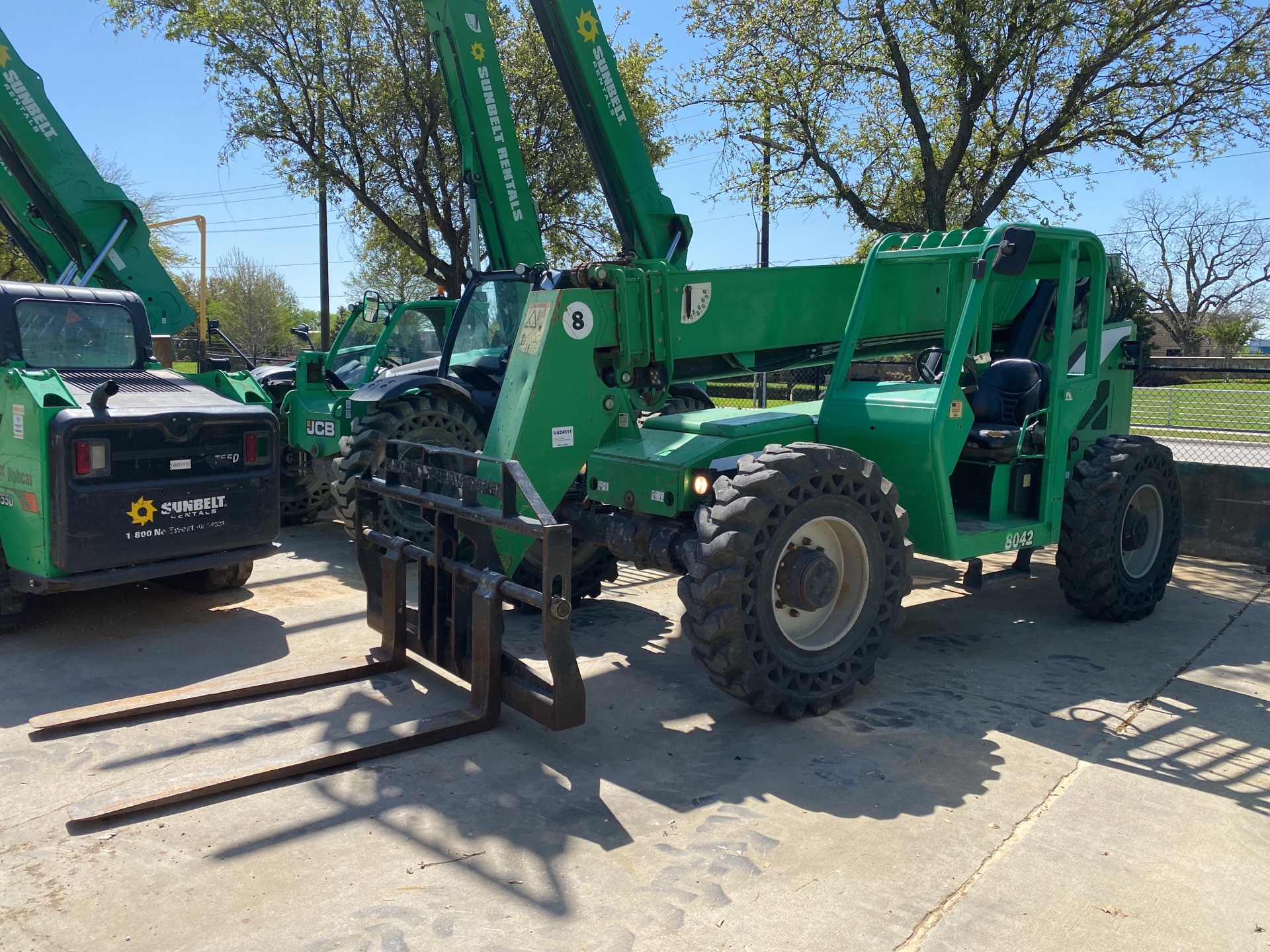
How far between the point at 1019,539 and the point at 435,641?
11.9 feet

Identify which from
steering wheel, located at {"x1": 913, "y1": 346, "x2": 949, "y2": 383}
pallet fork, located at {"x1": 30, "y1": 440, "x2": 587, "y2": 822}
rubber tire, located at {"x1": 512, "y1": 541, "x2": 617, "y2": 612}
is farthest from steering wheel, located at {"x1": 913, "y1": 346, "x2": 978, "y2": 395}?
pallet fork, located at {"x1": 30, "y1": 440, "x2": 587, "y2": 822}

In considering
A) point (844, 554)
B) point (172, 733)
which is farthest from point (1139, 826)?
point (172, 733)

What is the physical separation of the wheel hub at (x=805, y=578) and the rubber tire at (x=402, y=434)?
392 centimetres

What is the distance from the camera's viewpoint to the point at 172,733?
15.4 ft

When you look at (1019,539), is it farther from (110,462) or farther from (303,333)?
(303,333)

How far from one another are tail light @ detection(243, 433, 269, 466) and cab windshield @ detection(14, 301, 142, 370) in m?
1.40

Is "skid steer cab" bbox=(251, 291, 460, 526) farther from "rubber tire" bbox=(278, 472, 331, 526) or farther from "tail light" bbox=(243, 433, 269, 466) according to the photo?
"tail light" bbox=(243, 433, 269, 466)

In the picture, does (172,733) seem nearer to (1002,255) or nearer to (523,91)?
(1002,255)

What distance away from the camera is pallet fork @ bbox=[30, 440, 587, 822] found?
419 cm

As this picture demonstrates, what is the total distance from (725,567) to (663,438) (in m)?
1.26

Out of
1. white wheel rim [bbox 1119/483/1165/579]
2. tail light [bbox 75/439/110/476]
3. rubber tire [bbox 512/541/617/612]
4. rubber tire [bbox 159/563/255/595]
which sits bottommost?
rubber tire [bbox 159/563/255/595]

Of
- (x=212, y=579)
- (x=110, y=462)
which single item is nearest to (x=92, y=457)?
(x=110, y=462)

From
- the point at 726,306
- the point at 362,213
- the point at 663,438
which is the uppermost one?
the point at 362,213

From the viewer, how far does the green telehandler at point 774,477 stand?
182 inches
